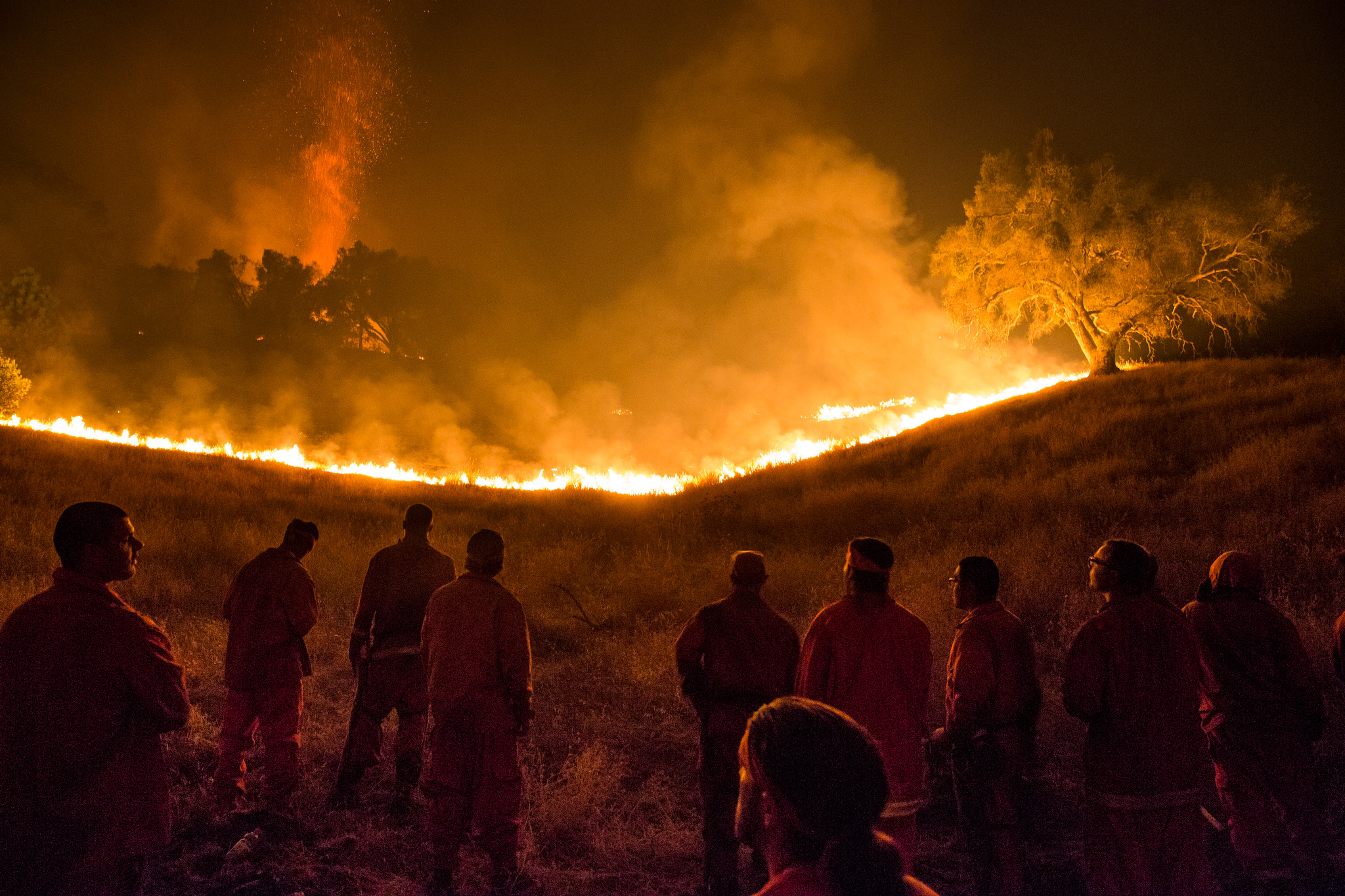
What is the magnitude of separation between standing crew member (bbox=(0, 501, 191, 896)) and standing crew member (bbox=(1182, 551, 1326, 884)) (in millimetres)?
5529

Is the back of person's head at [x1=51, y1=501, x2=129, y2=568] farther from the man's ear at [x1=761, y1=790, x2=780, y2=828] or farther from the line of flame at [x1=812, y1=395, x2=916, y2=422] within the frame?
the line of flame at [x1=812, y1=395, x2=916, y2=422]

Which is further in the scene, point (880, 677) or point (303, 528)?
point (303, 528)

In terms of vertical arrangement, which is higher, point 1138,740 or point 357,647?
point 357,647

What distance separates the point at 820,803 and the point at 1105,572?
3026 mm

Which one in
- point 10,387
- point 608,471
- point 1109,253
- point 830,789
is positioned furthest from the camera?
point 10,387

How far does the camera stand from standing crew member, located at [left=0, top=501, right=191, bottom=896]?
270cm

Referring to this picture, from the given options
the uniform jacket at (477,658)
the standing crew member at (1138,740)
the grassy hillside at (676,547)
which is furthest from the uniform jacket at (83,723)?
the standing crew member at (1138,740)

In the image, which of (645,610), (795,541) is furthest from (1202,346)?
(645,610)

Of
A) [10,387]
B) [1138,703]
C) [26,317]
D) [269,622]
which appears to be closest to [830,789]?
[1138,703]

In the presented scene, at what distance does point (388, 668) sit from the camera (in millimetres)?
5578

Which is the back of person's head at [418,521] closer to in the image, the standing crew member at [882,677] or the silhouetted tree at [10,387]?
the standing crew member at [882,677]

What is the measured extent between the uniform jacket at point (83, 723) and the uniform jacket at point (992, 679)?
380cm

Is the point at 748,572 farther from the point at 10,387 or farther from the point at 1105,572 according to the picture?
the point at 10,387

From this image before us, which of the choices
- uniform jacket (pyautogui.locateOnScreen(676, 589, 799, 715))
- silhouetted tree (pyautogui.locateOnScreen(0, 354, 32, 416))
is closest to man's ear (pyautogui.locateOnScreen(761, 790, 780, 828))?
uniform jacket (pyautogui.locateOnScreen(676, 589, 799, 715))
